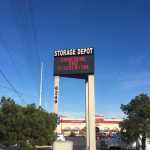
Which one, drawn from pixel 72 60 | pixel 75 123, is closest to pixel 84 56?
pixel 72 60

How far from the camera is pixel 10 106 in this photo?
45.3 metres

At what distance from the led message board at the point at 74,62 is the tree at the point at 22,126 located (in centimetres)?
1949

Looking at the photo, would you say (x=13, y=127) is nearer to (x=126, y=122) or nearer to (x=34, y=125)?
(x=34, y=125)

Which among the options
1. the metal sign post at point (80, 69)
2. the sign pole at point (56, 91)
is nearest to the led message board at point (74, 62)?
the metal sign post at point (80, 69)

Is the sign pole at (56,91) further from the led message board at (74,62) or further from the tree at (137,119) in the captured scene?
the tree at (137,119)

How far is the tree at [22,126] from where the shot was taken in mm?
44219

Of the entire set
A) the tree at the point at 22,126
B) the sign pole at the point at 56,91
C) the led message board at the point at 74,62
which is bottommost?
the tree at the point at 22,126

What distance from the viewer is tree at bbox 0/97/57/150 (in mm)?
44219

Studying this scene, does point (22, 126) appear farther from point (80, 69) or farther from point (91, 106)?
point (91, 106)

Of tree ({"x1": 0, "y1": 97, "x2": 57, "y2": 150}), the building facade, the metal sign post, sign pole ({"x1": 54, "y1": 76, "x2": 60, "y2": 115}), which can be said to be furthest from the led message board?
the building facade

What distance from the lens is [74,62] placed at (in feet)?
217

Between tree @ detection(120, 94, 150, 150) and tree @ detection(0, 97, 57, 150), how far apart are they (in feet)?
Result: 78.5

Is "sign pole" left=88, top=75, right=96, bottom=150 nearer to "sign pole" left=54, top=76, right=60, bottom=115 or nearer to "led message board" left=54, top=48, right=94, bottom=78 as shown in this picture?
"led message board" left=54, top=48, right=94, bottom=78

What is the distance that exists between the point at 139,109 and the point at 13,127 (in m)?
28.8
